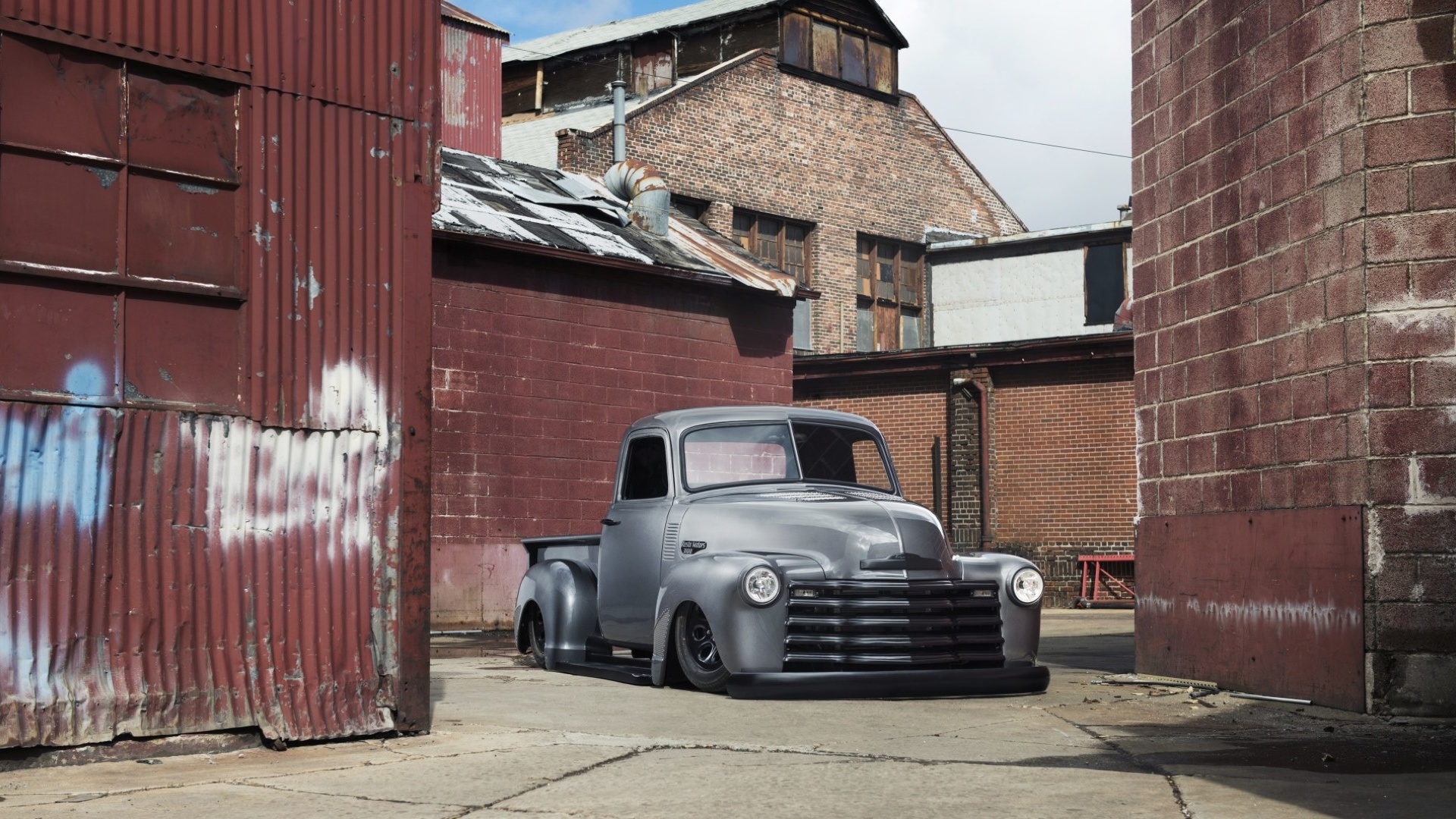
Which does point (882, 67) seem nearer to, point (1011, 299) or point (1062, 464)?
point (1011, 299)

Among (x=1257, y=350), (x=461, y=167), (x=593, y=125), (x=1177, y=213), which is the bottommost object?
(x=1257, y=350)

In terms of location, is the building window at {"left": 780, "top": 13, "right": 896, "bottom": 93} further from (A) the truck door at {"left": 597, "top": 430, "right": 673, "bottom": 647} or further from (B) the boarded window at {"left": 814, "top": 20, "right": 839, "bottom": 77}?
(A) the truck door at {"left": 597, "top": 430, "right": 673, "bottom": 647}

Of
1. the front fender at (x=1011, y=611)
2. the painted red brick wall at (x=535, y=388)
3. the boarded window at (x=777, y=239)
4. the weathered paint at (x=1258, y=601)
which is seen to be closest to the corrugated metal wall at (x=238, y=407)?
the front fender at (x=1011, y=611)

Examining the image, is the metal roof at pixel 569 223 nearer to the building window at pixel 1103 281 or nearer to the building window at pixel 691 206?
the building window at pixel 691 206

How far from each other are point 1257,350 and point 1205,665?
2.06 m

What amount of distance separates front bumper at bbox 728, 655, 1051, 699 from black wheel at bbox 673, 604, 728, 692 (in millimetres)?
282

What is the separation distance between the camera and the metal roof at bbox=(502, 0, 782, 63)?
36844 millimetres

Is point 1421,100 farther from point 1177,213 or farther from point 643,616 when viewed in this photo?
point 643,616

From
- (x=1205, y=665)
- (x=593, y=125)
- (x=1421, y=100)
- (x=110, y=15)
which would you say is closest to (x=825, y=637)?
(x=1205, y=665)

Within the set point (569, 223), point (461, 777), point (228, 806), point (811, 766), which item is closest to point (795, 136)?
point (569, 223)

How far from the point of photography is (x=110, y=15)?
6.71 m

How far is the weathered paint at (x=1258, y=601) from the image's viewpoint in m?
8.46

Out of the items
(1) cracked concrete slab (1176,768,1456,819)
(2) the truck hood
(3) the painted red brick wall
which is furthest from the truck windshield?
(3) the painted red brick wall

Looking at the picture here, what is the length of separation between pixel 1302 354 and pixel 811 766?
4311 millimetres
